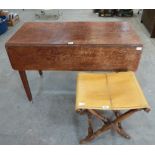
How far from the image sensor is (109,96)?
4.13 feet

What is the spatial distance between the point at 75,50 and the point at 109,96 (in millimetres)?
491

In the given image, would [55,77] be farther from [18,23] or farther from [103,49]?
[18,23]

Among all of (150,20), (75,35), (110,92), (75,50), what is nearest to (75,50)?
(75,50)

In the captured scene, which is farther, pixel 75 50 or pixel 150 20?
pixel 150 20

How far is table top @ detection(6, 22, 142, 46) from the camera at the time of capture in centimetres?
142

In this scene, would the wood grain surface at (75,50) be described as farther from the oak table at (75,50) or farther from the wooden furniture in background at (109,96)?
the wooden furniture in background at (109,96)

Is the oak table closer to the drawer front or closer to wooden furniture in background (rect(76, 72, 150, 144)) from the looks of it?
the drawer front

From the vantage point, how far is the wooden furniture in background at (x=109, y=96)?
46.0 inches

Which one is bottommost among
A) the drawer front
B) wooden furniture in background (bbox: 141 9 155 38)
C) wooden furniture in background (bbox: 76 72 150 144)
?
wooden furniture in background (bbox: 141 9 155 38)

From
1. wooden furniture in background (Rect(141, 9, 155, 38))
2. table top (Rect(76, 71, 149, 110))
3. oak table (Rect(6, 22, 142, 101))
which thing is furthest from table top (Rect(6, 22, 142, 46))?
wooden furniture in background (Rect(141, 9, 155, 38))

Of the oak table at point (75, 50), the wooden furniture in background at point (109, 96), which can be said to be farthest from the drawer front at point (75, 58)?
the wooden furniture in background at point (109, 96)

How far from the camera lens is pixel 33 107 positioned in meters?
1.85

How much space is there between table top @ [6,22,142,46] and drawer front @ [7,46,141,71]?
0.05 metres

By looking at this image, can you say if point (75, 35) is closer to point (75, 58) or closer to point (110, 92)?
point (75, 58)
